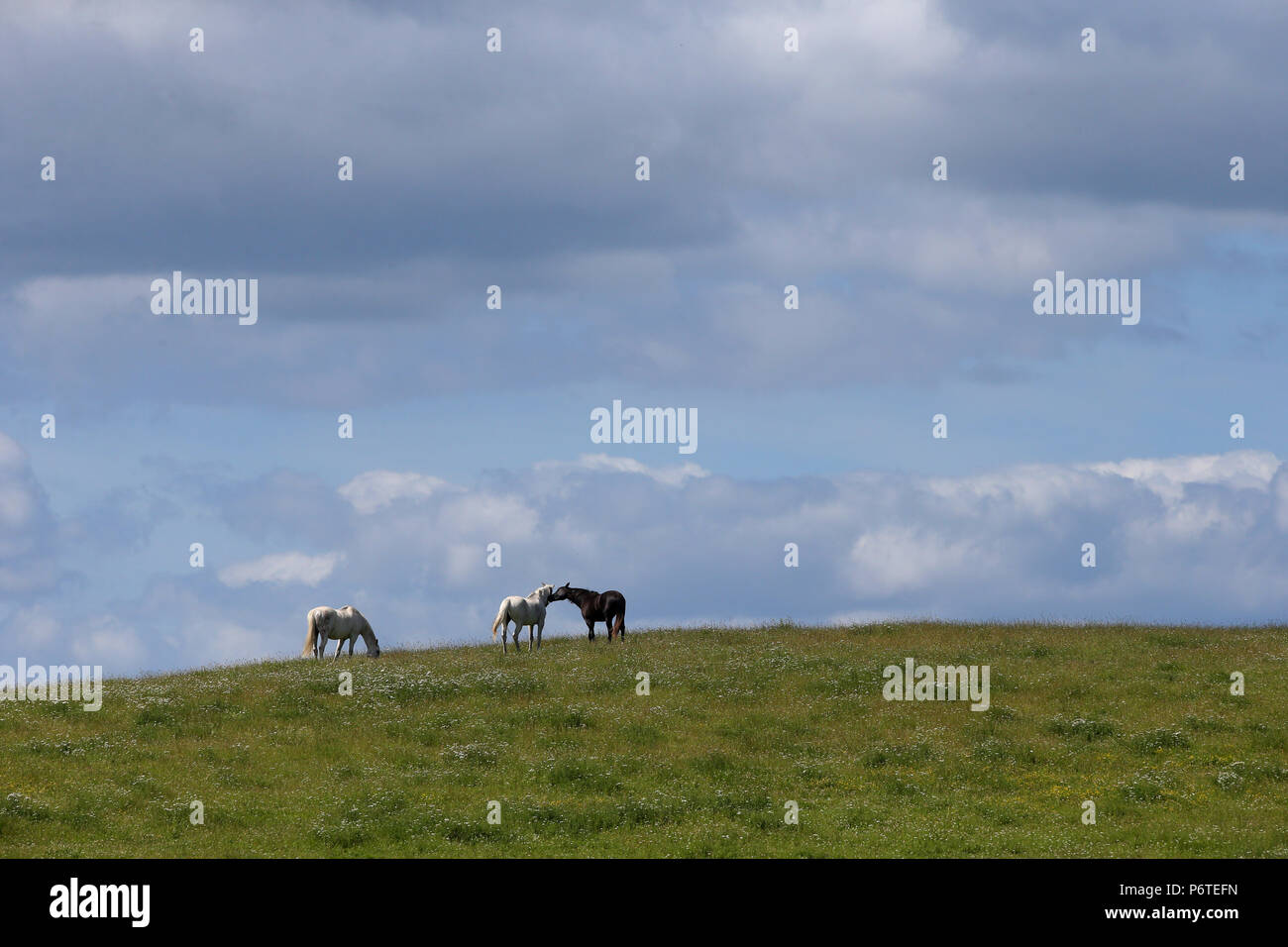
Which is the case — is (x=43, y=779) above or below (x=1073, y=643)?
below

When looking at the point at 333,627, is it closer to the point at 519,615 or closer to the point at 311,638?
the point at 311,638

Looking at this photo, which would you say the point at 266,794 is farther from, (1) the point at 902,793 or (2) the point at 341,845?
(1) the point at 902,793

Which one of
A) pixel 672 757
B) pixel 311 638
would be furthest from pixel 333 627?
pixel 672 757

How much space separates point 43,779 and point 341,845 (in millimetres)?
9845

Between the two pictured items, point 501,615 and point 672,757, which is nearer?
point 672,757

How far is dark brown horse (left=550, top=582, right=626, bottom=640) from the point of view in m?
51.3

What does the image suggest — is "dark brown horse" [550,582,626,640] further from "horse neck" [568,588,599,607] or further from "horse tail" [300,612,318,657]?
"horse tail" [300,612,318,657]

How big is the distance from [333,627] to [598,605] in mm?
10328

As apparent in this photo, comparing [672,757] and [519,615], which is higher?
[519,615]

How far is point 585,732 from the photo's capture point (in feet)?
119

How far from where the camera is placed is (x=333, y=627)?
4981 centimetres
